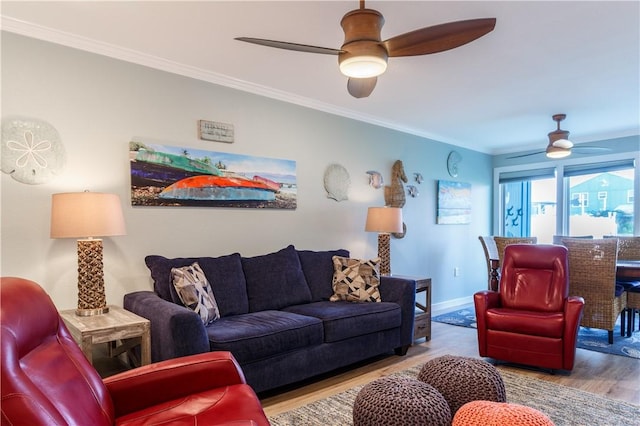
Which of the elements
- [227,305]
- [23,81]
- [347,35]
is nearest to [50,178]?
[23,81]

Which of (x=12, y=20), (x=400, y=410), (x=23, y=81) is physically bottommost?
(x=400, y=410)

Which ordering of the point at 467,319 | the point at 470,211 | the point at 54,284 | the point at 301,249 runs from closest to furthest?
the point at 54,284 < the point at 301,249 < the point at 467,319 < the point at 470,211

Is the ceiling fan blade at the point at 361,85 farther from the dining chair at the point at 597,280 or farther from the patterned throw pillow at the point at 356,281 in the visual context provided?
the dining chair at the point at 597,280

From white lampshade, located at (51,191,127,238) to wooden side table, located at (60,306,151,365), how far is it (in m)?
0.50

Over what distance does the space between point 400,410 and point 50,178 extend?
2.53 meters

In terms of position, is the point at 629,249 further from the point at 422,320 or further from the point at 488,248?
the point at 422,320

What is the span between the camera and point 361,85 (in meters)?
2.55

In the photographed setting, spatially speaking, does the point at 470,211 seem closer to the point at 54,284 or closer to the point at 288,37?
the point at 288,37

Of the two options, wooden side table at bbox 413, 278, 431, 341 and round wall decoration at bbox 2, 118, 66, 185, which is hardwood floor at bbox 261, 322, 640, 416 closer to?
wooden side table at bbox 413, 278, 431, 341

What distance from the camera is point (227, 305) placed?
293 centimetres

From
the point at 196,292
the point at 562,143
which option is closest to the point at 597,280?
the point at 562,143

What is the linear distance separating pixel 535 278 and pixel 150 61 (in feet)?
12.0

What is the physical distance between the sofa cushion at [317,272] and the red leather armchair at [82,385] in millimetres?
1779

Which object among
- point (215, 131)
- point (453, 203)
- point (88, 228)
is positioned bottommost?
point (88, 228)
